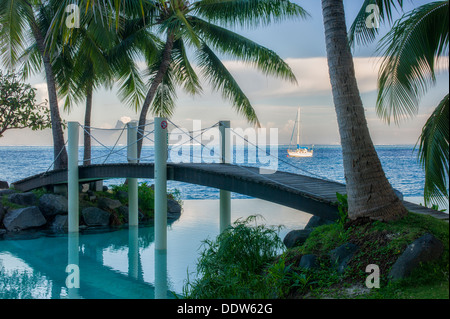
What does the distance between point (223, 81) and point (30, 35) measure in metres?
6.10

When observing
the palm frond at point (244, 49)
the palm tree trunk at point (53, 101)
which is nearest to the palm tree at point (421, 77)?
the palm frond at point (244, 49)

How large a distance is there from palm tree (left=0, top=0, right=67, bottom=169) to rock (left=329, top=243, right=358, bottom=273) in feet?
26.2

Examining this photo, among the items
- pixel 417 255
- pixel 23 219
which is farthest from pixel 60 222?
pixel 417 255

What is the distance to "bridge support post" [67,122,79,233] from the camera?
10.7 metres

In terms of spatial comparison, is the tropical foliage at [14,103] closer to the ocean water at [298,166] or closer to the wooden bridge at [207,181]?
the wooden bridge at [207,181]

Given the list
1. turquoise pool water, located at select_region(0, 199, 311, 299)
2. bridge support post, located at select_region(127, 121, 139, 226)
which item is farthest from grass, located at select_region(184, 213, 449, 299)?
bridge support post, located at select_region(127, 121, 139, 226)

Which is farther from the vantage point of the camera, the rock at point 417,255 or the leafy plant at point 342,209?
the leafy plant at point 342,209

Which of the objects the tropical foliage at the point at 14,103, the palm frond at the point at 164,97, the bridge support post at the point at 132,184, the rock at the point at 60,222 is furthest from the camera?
the palm frond at the point at 164,97

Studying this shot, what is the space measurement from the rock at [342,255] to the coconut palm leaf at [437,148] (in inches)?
42.9

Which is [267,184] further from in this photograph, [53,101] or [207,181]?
[53,101]

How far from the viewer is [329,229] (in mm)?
6062

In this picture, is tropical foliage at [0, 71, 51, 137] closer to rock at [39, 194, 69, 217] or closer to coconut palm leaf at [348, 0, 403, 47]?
rock at [39, 194, 69, 217]

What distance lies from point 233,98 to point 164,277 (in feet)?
22.7

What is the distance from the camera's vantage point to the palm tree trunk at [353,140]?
532cm
